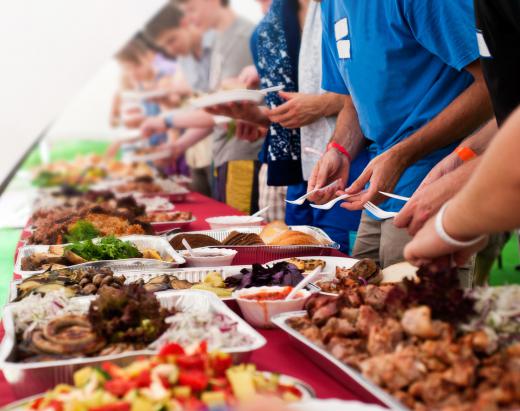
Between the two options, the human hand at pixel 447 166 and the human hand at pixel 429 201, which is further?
the human hand at pixel 447 166

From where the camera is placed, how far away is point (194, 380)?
0.99m

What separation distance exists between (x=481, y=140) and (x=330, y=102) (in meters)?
1.27

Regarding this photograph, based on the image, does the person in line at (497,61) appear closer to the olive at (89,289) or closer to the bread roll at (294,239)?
the bread roll at (294,239)

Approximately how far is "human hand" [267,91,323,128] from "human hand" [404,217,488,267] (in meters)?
1.76

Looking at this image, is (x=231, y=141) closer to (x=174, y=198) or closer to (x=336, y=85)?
(x=174, y=198)

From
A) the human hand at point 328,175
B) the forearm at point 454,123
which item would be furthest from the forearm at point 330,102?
the forearm at point 454,123

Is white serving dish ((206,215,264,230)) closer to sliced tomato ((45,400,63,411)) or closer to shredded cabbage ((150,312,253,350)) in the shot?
shredded cabbage ((150,312,253,350))

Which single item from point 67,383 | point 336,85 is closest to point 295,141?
point 336,85

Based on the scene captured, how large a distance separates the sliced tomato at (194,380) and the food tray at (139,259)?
3.11 ft

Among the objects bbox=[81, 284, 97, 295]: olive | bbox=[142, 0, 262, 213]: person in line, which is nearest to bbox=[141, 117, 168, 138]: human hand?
bbox=[142, 0, 262, 213]: person in line

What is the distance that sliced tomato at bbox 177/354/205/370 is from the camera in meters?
1.03

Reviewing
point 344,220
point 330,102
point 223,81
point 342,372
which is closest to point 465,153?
point 342,372

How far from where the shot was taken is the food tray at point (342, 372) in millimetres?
984

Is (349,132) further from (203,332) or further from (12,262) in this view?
(12,262)
